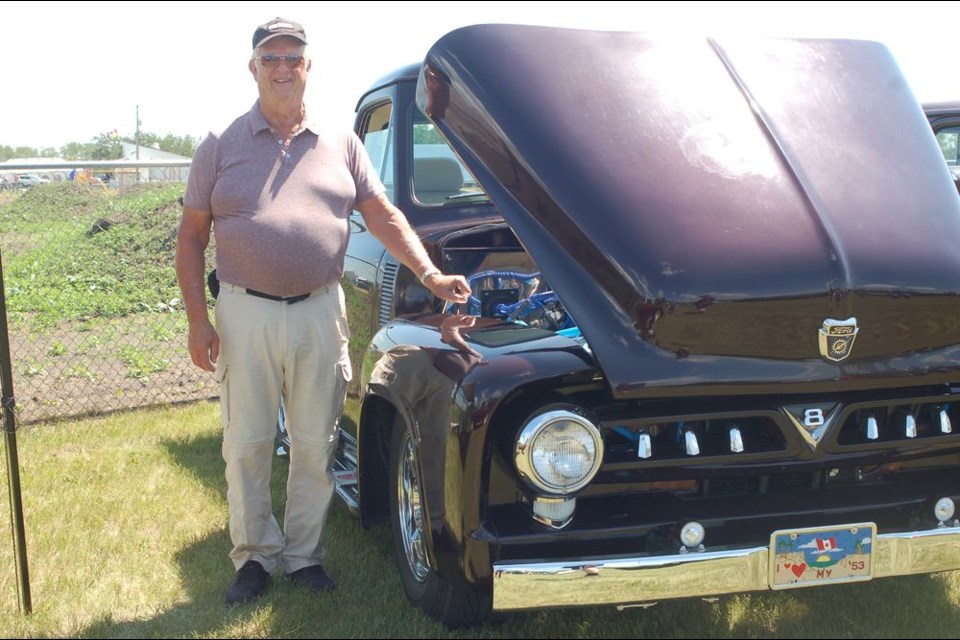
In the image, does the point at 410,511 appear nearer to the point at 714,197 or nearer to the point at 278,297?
the point at 278,297

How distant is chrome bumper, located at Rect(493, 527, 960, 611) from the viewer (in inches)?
106

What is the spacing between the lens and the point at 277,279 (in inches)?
135

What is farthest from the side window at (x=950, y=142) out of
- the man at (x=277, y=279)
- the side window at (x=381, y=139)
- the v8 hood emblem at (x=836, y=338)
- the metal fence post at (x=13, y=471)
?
the metal fence post at (x=13, y=471)

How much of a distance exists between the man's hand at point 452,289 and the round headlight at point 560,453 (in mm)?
865

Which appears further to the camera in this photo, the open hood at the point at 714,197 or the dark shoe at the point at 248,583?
the dark shoe at the point at 248,583

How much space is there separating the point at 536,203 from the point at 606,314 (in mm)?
456

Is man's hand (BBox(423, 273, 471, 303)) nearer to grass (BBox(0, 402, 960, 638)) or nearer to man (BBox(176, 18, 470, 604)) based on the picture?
man (BBox(176, 18, 470, 604))

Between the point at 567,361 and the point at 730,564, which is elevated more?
the point at 567,361

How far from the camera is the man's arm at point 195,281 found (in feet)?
11.4

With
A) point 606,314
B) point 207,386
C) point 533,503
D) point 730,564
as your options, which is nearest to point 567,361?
point 606,314

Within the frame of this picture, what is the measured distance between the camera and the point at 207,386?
740 cm

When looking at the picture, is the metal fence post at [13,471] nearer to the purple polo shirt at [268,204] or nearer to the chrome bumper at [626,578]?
the purple polo shirt at [268,204]

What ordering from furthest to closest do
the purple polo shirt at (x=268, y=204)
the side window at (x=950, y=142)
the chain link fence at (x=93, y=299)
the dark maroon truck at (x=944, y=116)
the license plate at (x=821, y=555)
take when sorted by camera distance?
1. the chain link fence at (x=93, y=299)
2. the side window at (x=950, y=142)
3. the dark maroon truck at (x=944, y=116)
4. the purple polo shirt at (x=268, y=204)
5. the license plate at (x=821, y=555)

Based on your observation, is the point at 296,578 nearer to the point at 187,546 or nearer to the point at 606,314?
the point at 187,546
